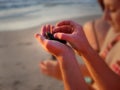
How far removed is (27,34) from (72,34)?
2901 millimetres

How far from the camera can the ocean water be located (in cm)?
477

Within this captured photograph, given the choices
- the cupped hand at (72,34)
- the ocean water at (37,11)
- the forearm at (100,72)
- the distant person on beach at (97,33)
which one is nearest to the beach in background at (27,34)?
the ocean water at (37,11)

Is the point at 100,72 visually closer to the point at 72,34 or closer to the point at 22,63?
the point at 72,34

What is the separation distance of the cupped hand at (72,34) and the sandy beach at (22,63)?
1401mm

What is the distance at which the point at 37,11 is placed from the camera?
563 cm

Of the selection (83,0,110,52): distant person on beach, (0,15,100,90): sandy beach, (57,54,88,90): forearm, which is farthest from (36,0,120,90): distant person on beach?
(0,15,100,90): sandy beach

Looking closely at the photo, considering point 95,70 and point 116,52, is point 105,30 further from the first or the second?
point 95,70

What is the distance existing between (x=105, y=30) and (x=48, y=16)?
2.89 m

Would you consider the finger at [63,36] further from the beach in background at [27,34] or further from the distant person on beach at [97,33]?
the beach in background at [27,34]

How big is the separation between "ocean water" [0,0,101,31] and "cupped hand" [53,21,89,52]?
10.2 ft

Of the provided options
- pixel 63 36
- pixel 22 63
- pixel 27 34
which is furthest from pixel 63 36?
pixel 27 34

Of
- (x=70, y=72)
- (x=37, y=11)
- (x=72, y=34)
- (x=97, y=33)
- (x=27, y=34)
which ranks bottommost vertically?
(x=70, y=72)

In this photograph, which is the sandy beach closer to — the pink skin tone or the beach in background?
the beach in background

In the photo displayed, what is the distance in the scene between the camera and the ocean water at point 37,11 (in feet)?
15.6
